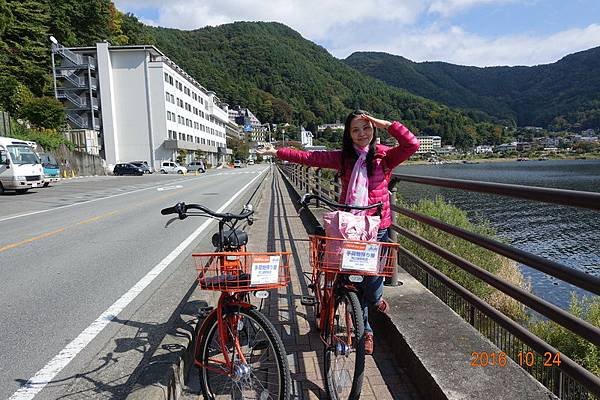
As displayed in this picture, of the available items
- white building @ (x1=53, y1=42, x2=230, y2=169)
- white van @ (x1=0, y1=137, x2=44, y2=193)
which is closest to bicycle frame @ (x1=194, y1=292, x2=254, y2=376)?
white van @ (x1=0, y1=137, x2=44, y2=193)

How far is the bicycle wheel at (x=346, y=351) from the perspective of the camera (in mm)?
2572

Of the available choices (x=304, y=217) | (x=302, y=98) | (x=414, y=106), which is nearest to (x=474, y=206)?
(x=304, y=217)

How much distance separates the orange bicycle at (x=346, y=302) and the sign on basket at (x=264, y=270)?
38 centimetres

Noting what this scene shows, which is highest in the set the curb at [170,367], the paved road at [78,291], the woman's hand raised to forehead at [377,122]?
the woman's hand raised to forehead at [377,122]

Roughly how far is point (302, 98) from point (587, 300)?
149m

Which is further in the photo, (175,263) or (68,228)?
(68,228)

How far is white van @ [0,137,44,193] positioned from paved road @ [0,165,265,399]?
10.8 metres

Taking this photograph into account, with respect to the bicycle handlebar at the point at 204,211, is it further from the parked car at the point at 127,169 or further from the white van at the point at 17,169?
the parked car at the point at 127,169

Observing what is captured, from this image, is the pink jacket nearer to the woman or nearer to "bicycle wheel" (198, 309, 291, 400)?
the woman

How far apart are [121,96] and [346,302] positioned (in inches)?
2513

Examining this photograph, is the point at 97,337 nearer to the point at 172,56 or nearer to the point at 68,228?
the point at 68,228

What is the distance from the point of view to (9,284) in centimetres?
559

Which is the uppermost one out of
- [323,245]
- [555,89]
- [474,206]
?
[555,89]

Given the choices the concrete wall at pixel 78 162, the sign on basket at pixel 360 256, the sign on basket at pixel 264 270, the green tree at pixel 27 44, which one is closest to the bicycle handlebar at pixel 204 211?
the sign on basket at pixel 264 270
